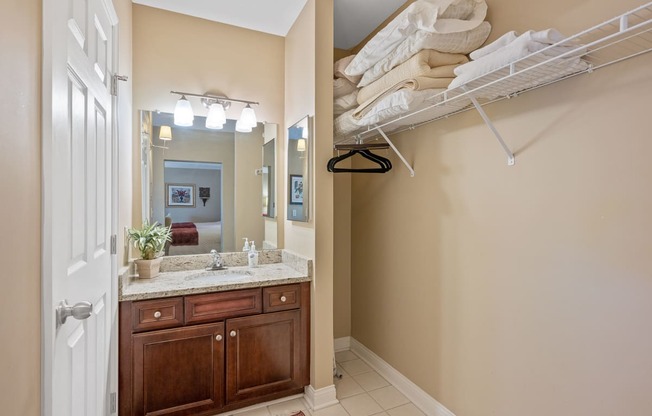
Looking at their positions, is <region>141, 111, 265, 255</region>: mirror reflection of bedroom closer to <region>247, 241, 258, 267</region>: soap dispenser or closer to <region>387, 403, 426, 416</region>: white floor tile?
<region>247, 241, 258, 267</region>: soap dispenser

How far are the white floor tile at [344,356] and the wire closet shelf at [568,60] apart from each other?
212cm

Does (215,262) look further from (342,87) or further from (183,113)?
(342,87)

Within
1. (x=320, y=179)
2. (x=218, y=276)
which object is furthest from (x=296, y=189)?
(x=218, y=276)

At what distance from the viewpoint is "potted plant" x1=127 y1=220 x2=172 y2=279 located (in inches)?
80.0

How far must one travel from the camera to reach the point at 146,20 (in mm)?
2252

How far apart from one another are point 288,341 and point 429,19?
203cm

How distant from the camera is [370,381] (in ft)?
7.93

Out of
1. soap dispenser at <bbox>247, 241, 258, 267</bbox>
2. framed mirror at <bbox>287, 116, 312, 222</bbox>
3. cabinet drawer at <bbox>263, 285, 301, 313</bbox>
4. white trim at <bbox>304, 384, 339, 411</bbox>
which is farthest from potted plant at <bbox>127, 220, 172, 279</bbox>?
white trim at <bbox>304, 384, 339, 411</bbox>

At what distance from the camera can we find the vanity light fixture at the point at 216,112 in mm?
2252

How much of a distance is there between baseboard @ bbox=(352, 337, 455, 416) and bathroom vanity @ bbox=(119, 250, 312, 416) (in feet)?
2.23

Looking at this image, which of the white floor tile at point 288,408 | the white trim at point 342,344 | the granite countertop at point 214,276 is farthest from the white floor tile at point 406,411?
the granite countertop at point 214,276

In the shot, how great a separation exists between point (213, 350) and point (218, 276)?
512 millimetres

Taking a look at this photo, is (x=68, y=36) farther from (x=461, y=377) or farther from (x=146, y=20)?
(x=461, y=377)

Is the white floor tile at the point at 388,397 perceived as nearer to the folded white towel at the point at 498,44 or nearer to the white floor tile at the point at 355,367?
the white floor tile at the point at 355,367
